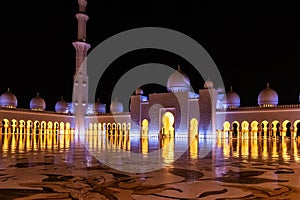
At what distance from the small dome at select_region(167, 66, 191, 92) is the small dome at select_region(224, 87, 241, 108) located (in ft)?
9.34

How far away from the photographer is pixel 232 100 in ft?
69.7

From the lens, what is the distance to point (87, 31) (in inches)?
881

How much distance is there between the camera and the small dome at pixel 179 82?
20422 mm

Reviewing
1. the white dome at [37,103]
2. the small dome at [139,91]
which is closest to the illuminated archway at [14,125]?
the white dome at [37,103]

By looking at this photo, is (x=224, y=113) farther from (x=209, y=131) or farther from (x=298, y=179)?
(x=298, y=179)

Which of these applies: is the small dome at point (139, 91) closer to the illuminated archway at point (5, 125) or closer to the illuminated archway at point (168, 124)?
the illuminated archway at point (168, 124)

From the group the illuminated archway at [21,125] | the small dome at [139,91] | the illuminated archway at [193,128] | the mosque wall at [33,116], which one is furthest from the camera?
the small dome at [139,91]

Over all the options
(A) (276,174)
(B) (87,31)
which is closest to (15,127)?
(B) (87,31)

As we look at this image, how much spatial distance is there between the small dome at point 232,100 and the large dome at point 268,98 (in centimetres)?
198

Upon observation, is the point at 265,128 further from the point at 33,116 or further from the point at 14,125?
the point at 14,125

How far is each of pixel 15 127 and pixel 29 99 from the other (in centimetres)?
486

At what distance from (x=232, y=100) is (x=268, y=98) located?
103 inches

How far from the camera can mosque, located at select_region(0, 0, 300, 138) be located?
1831 centimetres

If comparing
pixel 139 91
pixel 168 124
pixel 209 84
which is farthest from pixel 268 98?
pixel 139 91
